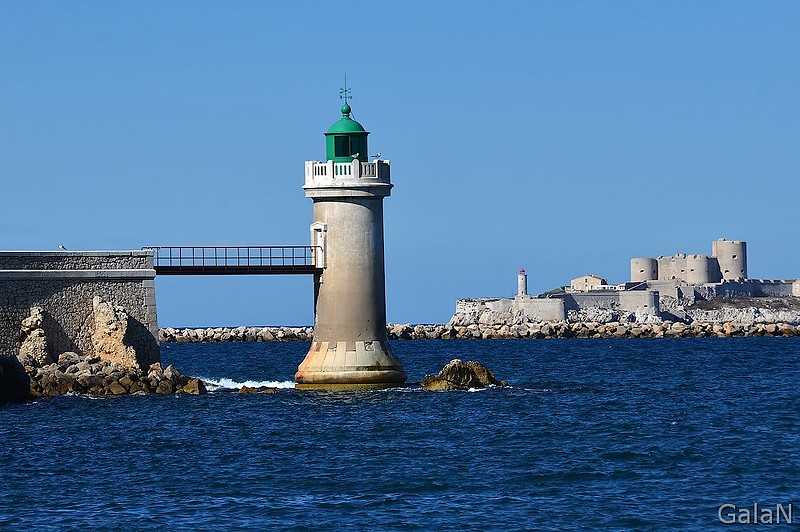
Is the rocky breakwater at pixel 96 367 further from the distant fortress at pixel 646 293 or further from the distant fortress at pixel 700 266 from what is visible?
the distant fortress at pixel 700 266

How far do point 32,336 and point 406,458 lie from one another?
1201 centimetres

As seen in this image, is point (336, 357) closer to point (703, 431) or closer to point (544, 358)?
point (703, 431)

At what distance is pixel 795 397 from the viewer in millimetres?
39031

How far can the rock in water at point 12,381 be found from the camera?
114 ft

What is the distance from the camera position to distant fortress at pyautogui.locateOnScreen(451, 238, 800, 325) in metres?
114

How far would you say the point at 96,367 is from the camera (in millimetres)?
36125

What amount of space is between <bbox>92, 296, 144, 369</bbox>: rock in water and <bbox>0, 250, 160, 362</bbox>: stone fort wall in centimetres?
17

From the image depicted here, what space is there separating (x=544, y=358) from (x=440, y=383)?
23.8 meters

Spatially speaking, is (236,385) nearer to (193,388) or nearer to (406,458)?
(193,388)

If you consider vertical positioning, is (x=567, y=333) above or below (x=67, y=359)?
above

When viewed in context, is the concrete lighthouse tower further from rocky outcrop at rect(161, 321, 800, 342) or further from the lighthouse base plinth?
rocky outcrop at rect(161, 321, 800, 342)

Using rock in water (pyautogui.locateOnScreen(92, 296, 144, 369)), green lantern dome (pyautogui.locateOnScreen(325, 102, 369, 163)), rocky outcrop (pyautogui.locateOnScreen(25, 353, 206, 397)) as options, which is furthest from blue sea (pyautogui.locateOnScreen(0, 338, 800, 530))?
green lantern dome (pyautogui.locateOnScreen(325, 102, 369, 163))

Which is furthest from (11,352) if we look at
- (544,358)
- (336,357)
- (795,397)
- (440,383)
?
(544,358)

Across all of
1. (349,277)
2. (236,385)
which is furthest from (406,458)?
(236,385)
